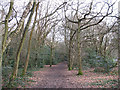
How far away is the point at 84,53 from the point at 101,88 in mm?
13036

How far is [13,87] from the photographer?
234 inches

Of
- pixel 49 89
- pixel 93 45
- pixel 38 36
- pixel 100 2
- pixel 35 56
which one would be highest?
pixel 100 2

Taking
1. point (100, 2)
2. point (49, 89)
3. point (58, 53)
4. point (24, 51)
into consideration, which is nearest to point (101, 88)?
point (49, 89)

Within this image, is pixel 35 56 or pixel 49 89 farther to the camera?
pixel 35 56

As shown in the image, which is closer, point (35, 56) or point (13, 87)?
point (13, 87)

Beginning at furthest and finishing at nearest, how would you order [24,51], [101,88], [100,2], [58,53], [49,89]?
[58,53] → [24,51] → [100,2] → [49,89] → [101,88]

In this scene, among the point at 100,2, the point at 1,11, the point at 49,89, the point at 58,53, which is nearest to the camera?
the point at 49,89

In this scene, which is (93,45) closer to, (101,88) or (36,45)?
(36,45)

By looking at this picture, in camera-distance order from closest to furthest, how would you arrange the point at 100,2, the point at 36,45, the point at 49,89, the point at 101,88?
the point at 101,88 < the point at 49,89 < the point at 100,2 < the point at 36,45

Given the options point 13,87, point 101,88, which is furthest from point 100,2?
point 13,87

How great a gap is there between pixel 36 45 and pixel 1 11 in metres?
9.13

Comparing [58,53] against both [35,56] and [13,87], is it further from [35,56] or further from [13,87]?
[13,87]

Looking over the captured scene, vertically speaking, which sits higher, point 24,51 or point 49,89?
point 24,51

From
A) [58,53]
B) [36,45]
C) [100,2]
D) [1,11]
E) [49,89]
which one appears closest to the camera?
[49,89]
